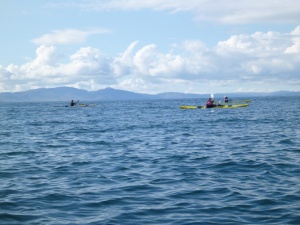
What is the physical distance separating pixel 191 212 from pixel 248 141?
56.7 feet

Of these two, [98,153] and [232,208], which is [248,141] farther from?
[232,208]

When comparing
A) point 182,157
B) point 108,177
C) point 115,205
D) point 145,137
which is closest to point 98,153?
point 182,157

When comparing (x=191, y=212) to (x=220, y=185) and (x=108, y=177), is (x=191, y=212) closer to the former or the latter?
(x=220, y=185)

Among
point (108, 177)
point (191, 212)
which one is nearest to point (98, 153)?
point (108, 177)

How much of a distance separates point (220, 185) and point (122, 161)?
23.7ft

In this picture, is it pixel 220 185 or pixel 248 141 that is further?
pixel 248 141

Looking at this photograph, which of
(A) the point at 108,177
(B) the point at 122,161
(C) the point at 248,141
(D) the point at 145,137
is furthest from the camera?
(D) the point at 145,137

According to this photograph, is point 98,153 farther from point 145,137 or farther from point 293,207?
point 293,207

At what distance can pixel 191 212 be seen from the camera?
10742mm

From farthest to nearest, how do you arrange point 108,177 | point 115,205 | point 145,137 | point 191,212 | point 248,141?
point 145,137 < point 248,141 < point 108,177 < point 115,205 < point 191,212

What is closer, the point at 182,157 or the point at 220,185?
the point at 220,185

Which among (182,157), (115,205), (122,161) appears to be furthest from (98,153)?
(115,205)

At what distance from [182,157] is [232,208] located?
9448 mm

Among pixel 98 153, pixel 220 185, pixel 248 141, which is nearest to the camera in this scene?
pixel 220 185
